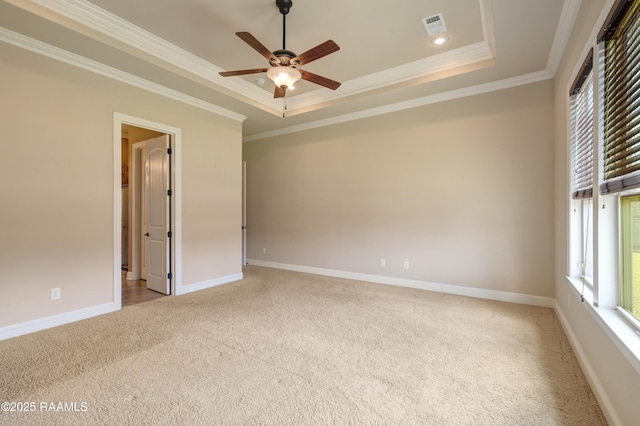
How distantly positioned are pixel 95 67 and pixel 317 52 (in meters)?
2.77

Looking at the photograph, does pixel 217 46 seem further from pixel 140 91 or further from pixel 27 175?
pixel 27 175

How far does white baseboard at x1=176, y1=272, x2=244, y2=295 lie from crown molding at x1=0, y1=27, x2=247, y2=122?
2818 mm

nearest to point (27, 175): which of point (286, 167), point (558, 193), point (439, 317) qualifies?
point (286, 167)

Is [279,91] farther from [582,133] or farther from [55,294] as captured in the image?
[55,294]

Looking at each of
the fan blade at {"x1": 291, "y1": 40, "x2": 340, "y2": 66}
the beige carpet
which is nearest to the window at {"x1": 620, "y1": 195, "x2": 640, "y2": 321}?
the beige carpet

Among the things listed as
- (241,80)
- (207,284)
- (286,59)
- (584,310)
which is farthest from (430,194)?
(207,284)

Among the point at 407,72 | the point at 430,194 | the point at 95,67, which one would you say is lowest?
the point at 430,194

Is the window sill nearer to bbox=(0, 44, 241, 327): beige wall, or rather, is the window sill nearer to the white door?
bbox=(0, 44, 241, 327): beige wall

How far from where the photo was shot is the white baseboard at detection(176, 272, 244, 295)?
4.32 m

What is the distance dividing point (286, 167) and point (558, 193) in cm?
451

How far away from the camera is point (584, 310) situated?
7.30 feet

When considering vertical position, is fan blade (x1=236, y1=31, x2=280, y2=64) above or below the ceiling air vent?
below

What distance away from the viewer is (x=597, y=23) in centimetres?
195

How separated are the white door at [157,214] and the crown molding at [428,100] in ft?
8.04
